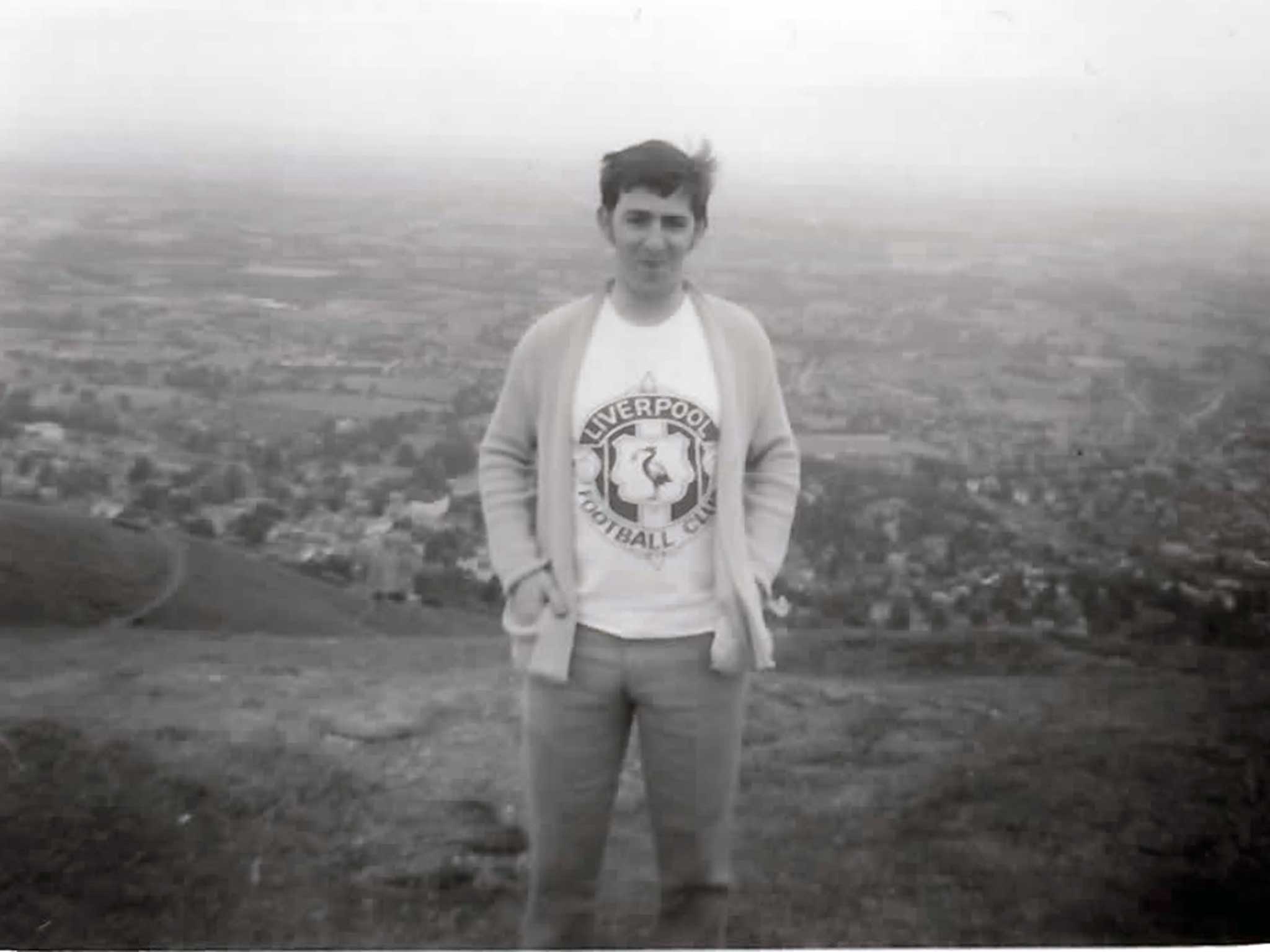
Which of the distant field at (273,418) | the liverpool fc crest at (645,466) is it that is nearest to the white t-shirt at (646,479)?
the liverpool fc crest at (645,466)

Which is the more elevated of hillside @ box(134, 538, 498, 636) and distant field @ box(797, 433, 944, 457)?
distant field @ box(797, 433, 944, 457)

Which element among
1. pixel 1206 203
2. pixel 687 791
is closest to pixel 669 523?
pixel 687 791

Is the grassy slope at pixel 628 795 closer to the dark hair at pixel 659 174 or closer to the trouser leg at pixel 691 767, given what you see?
the trouser leg at pixel 691 767

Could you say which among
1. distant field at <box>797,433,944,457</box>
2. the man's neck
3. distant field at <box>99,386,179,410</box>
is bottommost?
distant field at <box>797,433,944,457</box>

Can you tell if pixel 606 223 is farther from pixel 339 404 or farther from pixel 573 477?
pixel 339 404

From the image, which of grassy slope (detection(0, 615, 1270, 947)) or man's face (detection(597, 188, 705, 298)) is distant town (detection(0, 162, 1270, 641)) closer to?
grassy slope (detection(0, 615, 1270, 947))

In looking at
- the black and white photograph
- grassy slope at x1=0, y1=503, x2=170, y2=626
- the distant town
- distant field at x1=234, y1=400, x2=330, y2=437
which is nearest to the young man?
the black and white photograph
